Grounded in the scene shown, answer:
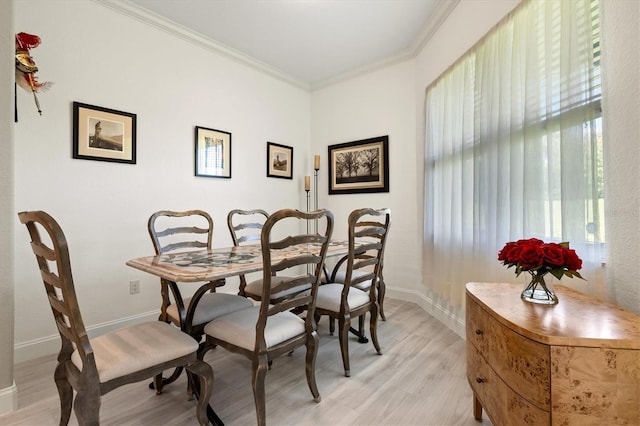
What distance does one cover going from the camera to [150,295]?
282 cm

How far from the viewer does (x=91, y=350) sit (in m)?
1.12

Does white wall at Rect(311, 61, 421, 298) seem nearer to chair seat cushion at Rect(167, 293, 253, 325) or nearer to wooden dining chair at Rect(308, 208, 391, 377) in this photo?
wooden dining chair at Rect(308, 208, 391, 377)

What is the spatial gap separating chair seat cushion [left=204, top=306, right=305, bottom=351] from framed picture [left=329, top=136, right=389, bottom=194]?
99.2 inches

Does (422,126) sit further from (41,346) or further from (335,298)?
(41,346)

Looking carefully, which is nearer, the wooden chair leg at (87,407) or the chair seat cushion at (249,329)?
the wooden chair leg at (87,407)

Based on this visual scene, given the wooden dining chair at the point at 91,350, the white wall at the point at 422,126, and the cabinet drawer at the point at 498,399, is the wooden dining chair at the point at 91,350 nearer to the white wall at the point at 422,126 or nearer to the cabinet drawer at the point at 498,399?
the cabinet drawer at the point at 498,399

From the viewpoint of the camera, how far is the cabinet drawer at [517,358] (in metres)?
0.92

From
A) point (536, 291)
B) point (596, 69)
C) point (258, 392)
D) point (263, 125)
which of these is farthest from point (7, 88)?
point (596, 69)

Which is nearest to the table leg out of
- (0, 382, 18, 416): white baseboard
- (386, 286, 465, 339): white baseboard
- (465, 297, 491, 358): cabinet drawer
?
(465, 297, 491, 358): cabinet drawer

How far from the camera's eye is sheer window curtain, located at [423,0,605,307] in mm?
1419

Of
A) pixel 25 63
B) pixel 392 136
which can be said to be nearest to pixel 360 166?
pixel 392 136

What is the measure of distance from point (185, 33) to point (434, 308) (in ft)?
12.4

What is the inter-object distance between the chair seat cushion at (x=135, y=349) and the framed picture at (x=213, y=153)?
208cm

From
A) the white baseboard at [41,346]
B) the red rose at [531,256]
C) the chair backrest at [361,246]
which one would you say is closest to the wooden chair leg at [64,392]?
the white baseboard at [41,346]
